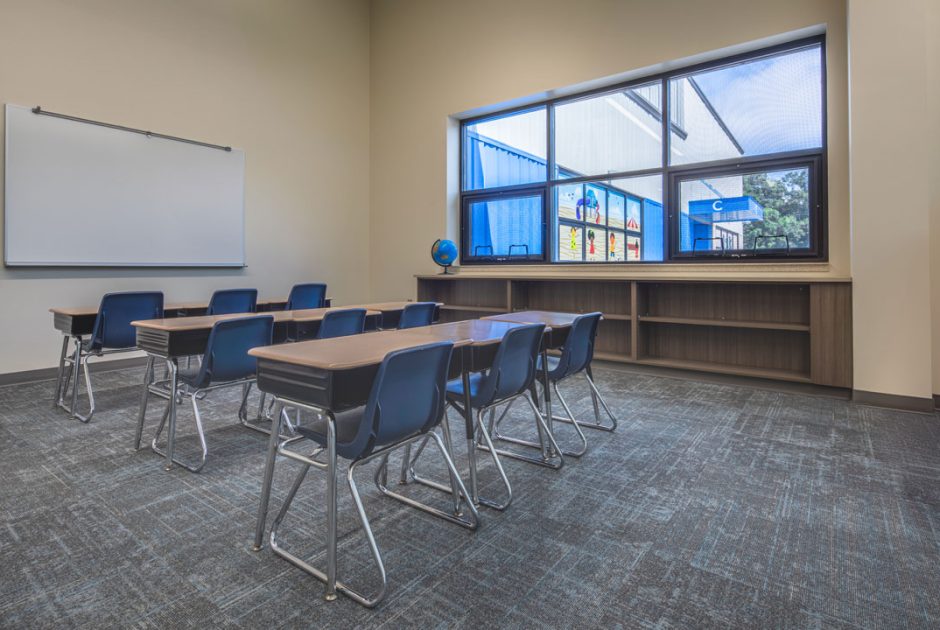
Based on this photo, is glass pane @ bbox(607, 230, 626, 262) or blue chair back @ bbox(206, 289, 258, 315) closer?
blue chair back @ bbox(206, 289, 258, 315)

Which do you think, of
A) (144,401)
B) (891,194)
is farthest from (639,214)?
(144,401)

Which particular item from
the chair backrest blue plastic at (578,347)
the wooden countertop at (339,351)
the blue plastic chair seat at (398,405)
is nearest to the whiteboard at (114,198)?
the wooden countertop at (339,351)

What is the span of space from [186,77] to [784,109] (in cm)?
594

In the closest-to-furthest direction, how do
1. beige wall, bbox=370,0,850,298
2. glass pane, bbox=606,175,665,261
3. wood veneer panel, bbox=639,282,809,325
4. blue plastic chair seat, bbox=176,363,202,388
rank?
blue plastic chair seat, bbox=176,363,202,388 < beige wall, bbox=370,0,850,298 < wood veneer panel, bbox=639,282,809,325 < glass pane, bbox=606,175,665,261

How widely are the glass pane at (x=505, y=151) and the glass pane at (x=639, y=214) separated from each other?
102 cm

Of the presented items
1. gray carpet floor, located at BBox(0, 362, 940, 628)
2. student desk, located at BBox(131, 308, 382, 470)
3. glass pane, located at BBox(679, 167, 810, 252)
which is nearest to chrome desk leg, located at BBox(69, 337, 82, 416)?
gray carpet floor, located at BBox(0, 362, 940, 628)

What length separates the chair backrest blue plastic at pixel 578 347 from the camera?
2965mm

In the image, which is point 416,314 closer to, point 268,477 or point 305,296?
point 305,296

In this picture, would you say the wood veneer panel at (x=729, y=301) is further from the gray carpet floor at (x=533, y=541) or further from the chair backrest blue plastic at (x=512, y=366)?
the chair backrest blue plastic at (x=512, y=366)

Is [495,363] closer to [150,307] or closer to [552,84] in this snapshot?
[150,307]

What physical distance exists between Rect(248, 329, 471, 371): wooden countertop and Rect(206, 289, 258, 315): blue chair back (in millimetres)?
2550

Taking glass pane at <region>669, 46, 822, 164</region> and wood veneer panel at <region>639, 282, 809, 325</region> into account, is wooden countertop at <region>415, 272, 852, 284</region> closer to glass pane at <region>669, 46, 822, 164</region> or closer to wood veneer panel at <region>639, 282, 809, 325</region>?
wood veneer panel at <region>639, 282, 809, 325</region>

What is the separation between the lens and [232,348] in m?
2.86

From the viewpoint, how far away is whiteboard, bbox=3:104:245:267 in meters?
4.48
